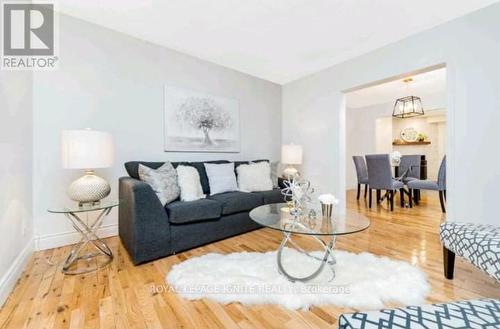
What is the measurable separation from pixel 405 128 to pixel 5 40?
818 cm

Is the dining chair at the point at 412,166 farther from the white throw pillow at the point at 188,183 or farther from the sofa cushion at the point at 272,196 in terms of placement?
the white throw pillow at the point at 188,183

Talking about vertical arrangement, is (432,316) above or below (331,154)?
below

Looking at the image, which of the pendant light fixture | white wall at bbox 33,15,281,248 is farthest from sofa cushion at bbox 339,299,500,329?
the pendant light fixture

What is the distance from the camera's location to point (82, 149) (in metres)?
1.83

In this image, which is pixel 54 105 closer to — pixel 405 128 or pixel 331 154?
pixel 331 154

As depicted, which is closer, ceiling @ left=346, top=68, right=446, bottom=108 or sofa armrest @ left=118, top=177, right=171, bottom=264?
sofa armrest @ left=118, top=177, right=171, bottom=264

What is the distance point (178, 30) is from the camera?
2604mm

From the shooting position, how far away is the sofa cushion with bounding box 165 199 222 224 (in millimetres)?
2117

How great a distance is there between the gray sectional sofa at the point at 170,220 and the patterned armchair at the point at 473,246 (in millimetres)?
1780

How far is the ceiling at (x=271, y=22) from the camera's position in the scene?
2154 millimetres

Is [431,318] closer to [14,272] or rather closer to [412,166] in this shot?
[14,272]

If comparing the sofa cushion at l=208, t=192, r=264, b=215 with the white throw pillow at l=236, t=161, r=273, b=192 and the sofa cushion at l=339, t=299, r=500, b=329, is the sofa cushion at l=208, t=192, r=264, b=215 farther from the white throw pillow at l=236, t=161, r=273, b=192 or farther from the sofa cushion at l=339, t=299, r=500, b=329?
the sofa cushion at l=339, t=299, r=500, b=329

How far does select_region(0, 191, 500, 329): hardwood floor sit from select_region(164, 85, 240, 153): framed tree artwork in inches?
57.8

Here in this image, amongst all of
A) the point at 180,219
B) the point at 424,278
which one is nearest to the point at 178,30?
the point at 180,219
